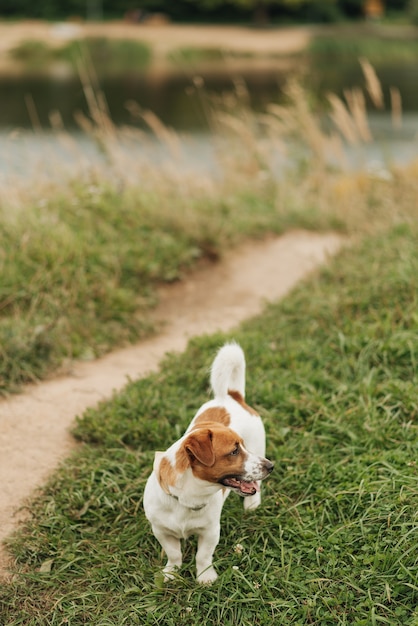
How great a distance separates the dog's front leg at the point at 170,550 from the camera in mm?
3375

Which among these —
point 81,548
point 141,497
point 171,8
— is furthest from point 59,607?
point 171,8

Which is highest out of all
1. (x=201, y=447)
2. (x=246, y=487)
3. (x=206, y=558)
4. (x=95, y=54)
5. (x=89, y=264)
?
(x=201, y=447)

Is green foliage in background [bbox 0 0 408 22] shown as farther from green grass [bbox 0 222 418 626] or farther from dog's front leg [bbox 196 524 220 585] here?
dog's front leg [bbox 196 524 220 585]

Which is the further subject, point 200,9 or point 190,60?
point 200,9

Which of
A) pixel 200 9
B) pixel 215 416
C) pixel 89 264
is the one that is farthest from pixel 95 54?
pixel 215 416

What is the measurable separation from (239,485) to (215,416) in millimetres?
528

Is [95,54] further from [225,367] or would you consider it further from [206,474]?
[206,474]

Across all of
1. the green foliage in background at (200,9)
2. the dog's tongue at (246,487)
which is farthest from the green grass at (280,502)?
the green foliage in background at (200,9)

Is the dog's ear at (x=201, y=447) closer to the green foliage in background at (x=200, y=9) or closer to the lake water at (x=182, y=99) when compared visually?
the lake water at (x=182, y=99)

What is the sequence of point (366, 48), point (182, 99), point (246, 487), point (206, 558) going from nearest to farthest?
1. point (246, 487)
2. point (206, 558)
3. point (182, 99)
4. point (366, 48)

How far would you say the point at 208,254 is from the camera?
7.58 meters

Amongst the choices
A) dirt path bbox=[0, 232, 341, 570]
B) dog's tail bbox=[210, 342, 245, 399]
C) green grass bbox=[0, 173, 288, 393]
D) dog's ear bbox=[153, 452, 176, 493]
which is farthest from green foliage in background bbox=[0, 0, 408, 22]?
dog's ear bbox=[153, 452, 176, 493]

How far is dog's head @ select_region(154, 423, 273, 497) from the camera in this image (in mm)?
3045

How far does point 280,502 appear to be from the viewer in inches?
156
